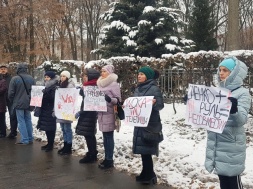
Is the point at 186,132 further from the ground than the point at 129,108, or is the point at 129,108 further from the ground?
the point at 129,108

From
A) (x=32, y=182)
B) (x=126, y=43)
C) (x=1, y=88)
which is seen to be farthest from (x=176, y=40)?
(x=32, y=182)

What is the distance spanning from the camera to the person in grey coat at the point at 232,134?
3760mm

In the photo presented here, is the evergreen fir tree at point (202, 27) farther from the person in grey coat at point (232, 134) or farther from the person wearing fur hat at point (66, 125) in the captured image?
the person in grey coat at point (232, 134)

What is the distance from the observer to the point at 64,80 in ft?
24.5

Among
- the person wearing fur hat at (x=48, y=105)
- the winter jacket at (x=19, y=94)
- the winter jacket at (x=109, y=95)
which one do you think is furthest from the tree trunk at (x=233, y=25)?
the winter jacket at (x=19, y=94)

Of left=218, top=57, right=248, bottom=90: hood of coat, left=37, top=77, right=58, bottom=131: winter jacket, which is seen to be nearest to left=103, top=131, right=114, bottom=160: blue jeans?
left=37, top=77, right=58, bottom=131: winter jacket

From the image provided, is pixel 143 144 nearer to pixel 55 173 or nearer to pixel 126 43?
pixel 55 173

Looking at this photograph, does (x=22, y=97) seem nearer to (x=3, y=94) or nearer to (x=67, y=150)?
(x=3, y=94)

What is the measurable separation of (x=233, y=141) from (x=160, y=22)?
41.8ft

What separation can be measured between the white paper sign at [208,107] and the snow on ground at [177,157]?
4.62 feet

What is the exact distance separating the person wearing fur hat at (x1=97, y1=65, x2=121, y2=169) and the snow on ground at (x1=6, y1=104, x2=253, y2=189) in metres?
0.36

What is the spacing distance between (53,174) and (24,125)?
2.72m

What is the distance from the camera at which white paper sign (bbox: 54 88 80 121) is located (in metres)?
7.28

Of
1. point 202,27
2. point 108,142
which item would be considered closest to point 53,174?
point 108,142
